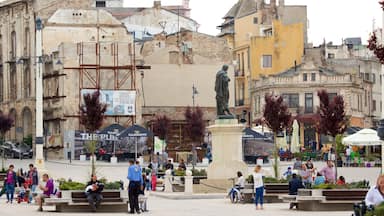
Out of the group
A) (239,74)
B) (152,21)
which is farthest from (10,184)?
(152,21)

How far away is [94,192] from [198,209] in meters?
2.89

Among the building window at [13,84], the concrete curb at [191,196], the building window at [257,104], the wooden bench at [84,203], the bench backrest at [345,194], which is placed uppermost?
the building window at [13,84]

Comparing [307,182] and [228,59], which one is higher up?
[228,59]

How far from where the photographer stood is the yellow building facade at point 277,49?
102 meters

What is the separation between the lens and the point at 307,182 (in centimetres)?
3622

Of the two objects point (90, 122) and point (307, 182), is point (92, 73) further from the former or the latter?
point (307, 182)

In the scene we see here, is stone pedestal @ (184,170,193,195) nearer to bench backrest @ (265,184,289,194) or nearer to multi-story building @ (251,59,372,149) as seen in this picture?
bench backrest @ (265,184,289,194)

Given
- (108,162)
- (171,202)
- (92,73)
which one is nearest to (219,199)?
(171,202)

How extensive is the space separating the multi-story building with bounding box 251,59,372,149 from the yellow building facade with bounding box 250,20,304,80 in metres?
6.16

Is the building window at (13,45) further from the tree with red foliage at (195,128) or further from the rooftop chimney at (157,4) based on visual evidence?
the tree with red foliage at (195,128)

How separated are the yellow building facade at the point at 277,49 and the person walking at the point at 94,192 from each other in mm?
71260

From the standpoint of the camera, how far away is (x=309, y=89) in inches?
3701

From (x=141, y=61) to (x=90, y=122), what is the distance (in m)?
37.6

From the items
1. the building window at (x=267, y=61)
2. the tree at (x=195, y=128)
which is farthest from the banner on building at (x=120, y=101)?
the building window at (x=267, y=61)
